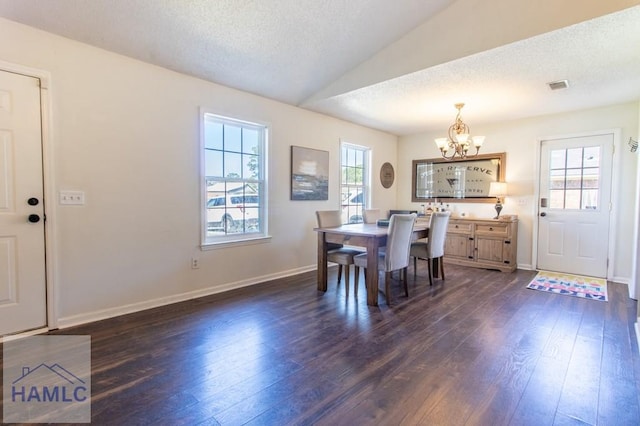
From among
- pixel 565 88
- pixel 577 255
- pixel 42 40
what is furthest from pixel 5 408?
pixel 577 255

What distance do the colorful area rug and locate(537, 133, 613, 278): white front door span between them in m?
0.26

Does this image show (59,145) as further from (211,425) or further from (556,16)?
(556,16)

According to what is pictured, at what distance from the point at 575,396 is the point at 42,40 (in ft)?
14.2

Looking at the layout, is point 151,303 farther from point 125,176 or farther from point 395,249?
point 395,249

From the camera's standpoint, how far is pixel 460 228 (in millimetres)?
5059

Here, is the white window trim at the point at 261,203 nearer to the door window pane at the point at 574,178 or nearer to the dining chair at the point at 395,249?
the dining chair at the point at 395,249

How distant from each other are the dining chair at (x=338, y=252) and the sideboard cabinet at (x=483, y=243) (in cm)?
202

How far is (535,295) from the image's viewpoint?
3.58 m

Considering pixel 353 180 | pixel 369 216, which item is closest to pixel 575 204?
pixel 369 216

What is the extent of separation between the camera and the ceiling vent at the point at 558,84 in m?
3.37

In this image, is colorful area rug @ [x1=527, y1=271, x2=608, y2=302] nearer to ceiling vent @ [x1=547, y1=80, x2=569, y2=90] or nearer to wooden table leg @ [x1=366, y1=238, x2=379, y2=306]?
wooden table leg @ [x1=366, y1=238, x2=379, y2=306]

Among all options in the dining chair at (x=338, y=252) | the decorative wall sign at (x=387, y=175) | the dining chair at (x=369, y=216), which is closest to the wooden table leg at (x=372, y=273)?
the dining chair at (x=338, y=252)

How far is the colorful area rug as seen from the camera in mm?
3602

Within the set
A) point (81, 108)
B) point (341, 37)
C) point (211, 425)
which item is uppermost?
point (341, 37)
